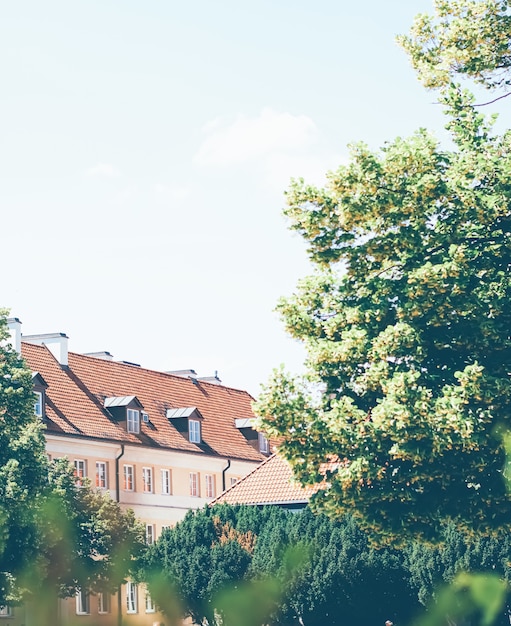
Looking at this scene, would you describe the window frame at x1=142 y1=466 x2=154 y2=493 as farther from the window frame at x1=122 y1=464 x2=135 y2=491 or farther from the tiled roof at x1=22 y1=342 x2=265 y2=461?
the tiled roof at x1=22 y1=342 x2=265 y2=461

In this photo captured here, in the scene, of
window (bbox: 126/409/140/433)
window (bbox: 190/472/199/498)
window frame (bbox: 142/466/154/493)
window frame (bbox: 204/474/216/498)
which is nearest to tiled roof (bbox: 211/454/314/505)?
window frame (bbox: 142/466/154/493)

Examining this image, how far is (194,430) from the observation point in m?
68.7

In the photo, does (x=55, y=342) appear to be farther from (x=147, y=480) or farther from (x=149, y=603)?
(x=149, y=603)

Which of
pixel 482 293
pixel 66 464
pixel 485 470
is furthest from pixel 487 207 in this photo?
pixel 66 464

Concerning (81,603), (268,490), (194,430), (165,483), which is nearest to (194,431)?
(194,430)

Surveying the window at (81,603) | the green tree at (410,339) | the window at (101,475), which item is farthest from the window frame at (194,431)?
the window at (81,603)

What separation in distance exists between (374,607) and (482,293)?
49.6 feet

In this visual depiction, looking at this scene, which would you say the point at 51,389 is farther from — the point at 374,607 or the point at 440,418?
the point at 440,418

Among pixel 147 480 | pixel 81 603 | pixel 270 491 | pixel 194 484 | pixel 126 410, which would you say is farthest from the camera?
pixel 194 484

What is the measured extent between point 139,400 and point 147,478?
554cm

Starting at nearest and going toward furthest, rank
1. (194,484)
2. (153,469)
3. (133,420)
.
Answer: (153,469) → (133,420) → (194,484)

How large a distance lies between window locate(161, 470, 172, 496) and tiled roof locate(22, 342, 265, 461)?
1484mm

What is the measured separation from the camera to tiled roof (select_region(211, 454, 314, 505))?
46.0 m

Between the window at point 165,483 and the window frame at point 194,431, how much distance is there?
3.84 meters
